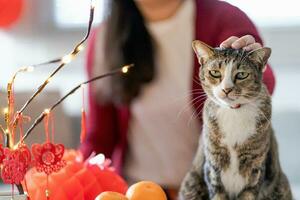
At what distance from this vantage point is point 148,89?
106 centimetres

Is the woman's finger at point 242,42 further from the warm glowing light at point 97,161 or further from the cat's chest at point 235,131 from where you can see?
the warm glowing light at point 97,161

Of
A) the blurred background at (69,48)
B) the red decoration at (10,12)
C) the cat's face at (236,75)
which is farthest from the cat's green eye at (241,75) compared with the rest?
the red decoration at (10,12)

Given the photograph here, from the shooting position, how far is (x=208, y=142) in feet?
2.15

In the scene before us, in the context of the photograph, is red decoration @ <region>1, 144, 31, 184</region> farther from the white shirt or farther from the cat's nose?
the white shirt

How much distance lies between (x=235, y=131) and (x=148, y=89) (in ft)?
1.49

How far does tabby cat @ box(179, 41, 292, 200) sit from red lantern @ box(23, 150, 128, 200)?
199 millimetres

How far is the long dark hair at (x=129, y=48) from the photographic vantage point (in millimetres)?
1044

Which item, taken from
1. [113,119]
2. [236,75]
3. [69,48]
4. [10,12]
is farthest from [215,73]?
[10,12]

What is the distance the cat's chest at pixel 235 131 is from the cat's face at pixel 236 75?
15 mm

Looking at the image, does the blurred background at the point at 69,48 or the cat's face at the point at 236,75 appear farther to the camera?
the blurred background at the point at 69,48

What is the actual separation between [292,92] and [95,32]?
0.71 meters

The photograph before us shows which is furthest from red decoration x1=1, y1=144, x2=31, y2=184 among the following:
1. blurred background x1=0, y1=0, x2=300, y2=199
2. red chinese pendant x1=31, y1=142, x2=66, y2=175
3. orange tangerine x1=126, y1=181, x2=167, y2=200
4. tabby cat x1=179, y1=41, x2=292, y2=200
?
blurred background x1=0, y1=0, x2=300, y2=199

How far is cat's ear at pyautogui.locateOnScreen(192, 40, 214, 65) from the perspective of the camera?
63cm

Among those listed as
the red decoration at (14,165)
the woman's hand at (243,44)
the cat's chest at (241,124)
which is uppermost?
the woman's hand at (243,44)
